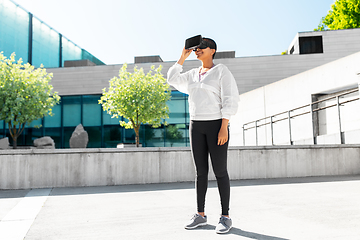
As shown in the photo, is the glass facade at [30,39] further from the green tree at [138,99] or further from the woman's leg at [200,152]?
the woman's leg at [200,152]

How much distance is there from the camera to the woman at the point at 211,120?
3105 mm

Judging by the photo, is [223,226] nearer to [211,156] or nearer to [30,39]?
[211,156]

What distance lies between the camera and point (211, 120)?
10.4ft

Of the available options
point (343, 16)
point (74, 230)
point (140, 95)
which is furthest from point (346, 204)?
point (343, 16)

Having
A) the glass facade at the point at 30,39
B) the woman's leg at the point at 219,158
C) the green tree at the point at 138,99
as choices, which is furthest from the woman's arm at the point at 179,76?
the glass facade at the point at 30,39

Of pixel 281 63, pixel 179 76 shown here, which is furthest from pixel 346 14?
pixel 179 76

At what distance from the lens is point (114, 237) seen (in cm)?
285

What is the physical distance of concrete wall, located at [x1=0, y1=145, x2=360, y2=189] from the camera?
677 centimetres

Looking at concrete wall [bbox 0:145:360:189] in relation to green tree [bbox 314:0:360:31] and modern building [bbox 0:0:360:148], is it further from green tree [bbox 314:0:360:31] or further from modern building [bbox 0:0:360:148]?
green tree [bbox 314:0:360:31]

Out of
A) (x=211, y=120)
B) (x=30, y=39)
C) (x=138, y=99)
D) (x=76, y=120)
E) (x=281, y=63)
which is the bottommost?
(x=211, y=120)

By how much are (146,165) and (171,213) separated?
3.48 m

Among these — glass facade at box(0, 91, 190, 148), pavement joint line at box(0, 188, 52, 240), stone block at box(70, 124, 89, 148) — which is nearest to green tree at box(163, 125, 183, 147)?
glass facade at box(0, 91, 190, 148)

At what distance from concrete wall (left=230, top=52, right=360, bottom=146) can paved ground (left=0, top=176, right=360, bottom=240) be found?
485cm

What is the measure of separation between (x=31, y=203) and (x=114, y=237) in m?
2.60
